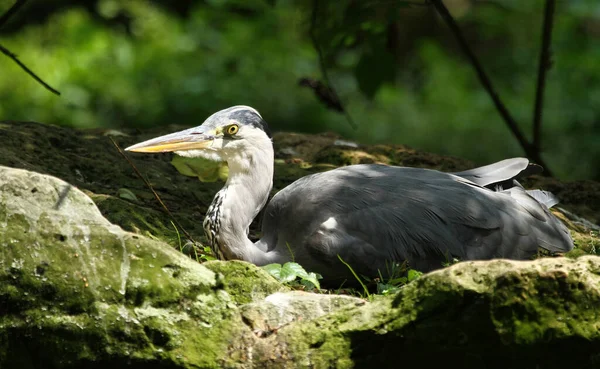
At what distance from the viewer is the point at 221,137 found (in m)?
5.05

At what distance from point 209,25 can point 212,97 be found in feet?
6.30

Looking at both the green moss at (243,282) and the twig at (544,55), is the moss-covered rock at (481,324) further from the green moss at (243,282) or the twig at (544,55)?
the twig at (544,55)

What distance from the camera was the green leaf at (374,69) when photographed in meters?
5.60

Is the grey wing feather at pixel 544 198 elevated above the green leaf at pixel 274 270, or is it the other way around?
the green leaf at pixel 274 270

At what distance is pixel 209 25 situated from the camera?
38.5 ft

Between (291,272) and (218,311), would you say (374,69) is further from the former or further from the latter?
(218,311)

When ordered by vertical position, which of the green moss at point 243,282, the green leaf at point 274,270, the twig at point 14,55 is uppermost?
the twig at point 14,55

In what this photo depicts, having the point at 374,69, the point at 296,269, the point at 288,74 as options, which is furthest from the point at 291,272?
the point at 288,74

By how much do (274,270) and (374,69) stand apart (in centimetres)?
173

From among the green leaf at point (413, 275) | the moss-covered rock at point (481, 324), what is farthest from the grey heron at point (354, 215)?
the moss-covered rock at point (481, 324)

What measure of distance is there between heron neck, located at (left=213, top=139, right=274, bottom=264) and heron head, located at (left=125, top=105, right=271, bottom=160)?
0.14 feet

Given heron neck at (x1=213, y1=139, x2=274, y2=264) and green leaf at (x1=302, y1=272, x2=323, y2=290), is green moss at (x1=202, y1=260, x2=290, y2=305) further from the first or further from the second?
heron neck at (x1=213, y1=139, x2=274, y2=264)

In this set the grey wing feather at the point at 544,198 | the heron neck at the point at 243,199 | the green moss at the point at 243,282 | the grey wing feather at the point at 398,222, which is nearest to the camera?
the green moss at the point at 243,282

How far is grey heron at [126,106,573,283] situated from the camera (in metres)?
4.67
